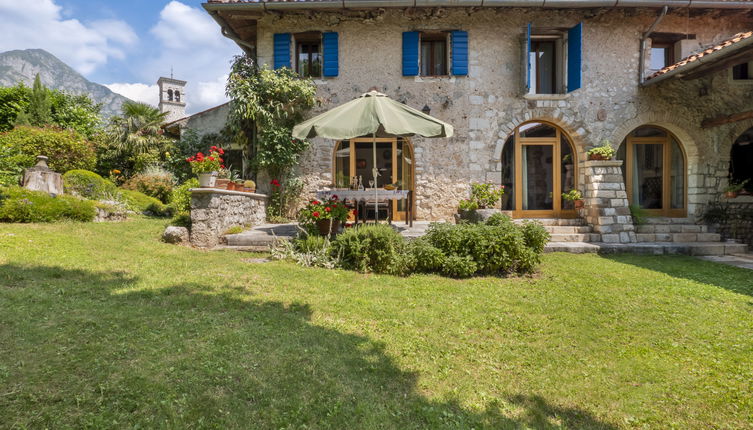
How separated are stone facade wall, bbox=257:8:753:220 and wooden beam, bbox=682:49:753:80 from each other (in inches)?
32.5

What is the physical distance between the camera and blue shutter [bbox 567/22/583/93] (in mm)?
8250

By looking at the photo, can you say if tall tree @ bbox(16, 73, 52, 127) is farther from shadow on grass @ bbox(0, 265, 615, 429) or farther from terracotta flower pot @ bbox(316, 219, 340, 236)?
shadow on grass @ bbox(0, 265, 615, 429)

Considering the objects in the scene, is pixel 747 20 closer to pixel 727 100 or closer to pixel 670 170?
pixel 727 100

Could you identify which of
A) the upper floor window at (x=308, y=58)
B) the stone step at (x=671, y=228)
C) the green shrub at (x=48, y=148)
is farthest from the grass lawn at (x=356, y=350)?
the green shrub at (x=48, y=148)

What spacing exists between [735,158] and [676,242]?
3.58m

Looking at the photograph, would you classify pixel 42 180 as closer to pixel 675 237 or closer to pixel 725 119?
pixel 675 237

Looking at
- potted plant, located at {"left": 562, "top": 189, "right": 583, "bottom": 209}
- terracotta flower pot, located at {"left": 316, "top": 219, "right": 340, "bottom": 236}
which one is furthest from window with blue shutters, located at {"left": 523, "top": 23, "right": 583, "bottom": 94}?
terracotta flower pot, located at {"left": 316, "top": 219, "right": 340, "bottom": 236}

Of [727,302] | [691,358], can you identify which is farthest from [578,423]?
[727,302]

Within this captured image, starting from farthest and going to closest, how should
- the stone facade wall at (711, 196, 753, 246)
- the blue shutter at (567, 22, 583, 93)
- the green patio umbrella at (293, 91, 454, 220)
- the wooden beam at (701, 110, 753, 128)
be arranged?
1. the blue shutter at (567, 22, 583, 93)
2. the stone facade wall at (711, 196, 753, 246)
3. the wooden beam at (701, 110, 753, 128)
4. the green patio umbrella at (293, 91, 454, 220)

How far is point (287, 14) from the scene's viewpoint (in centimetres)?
856

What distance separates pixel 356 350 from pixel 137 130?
15649 mm

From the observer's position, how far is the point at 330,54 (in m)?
8.62

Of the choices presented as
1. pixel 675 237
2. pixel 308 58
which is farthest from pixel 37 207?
pixel 675 237

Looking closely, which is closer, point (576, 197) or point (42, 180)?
point (42, 180)
